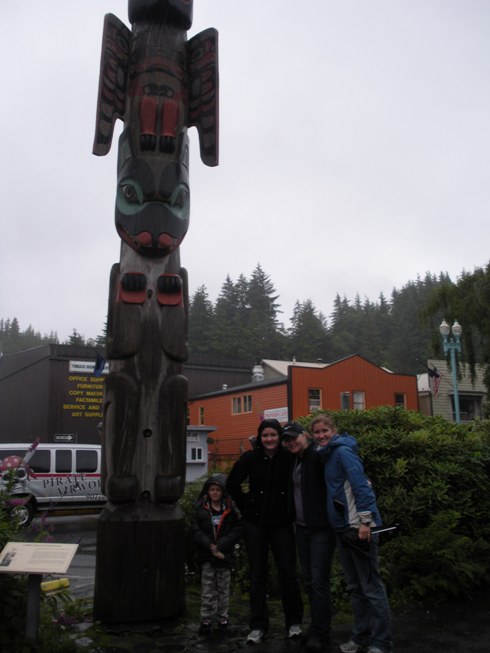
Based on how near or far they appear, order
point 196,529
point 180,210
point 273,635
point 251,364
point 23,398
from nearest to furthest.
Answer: point 273,635 < point 196,529 < point 180,210 < point 23,398 < point 251,364

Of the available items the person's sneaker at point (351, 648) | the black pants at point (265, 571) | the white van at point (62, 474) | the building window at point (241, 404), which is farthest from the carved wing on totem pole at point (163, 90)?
the building window at point (241, 404)

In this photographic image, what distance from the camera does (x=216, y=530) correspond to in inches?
225

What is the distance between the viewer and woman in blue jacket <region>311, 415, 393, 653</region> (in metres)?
4.65

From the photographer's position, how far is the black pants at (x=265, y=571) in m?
5.19

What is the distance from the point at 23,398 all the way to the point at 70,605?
101ft

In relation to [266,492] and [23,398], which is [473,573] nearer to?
[266,492]

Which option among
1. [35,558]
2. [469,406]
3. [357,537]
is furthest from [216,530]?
[469,406]

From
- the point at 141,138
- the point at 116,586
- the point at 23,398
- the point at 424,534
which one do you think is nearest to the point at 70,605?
the point at 116,586

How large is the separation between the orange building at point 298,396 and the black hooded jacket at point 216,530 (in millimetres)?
22561

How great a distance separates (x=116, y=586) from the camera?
539cm

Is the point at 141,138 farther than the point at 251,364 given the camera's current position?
No

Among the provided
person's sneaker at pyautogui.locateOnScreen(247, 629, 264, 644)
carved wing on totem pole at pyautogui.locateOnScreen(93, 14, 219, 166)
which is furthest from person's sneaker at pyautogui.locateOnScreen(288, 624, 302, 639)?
carved wing on totem pole at pyautogui.locateOnScreen(93, 14, 219, 166)

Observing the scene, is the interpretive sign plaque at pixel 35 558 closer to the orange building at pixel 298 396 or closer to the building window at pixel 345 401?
the orange building at pixel 298 396

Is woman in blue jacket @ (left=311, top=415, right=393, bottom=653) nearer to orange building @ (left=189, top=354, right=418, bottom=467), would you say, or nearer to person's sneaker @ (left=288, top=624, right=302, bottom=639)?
person's sneaker @ (left=288, top=624, right=302, bottom=639)
